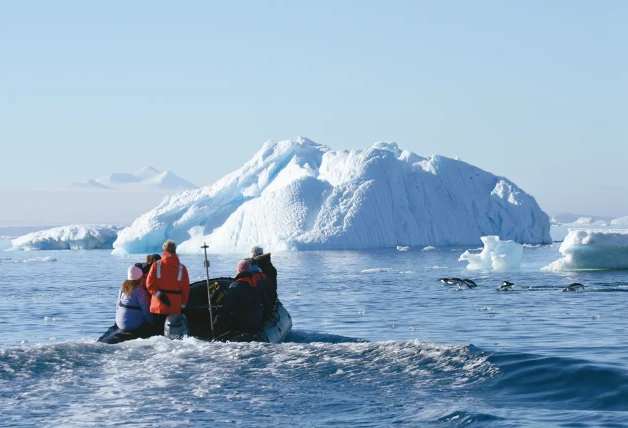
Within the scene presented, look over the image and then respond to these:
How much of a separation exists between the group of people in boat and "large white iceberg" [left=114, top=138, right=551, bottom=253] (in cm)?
4148

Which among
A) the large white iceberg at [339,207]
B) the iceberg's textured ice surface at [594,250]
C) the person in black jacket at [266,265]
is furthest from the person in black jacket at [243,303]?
the large white iceberg at [339,207]

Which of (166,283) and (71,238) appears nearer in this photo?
(166,283)

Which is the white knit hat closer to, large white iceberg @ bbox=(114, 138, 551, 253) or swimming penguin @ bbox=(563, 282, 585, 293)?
swimming penguin @ bbox=(563, 282, 585, 293)

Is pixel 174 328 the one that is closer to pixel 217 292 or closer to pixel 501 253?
pixel 217 292

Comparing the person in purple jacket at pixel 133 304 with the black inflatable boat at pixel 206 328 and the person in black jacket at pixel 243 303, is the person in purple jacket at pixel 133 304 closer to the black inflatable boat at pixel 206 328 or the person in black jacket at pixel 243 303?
the black inflatable boat at pixel 206 328

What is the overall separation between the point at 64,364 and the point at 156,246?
48.9 m

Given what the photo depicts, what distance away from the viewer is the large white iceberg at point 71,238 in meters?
73.1

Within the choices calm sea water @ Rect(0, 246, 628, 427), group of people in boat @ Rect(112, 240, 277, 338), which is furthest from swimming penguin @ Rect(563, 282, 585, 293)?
group of people in boat @ Rect(112, 240, 277, 338)

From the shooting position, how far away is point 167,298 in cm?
1171

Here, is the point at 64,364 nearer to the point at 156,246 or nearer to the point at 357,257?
the point at 357,257

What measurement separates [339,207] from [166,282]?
141ft

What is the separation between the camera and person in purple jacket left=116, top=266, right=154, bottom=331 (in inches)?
463

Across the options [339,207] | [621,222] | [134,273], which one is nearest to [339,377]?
[134,273]

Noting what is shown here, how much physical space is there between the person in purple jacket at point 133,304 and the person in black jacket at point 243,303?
3.57 feet
